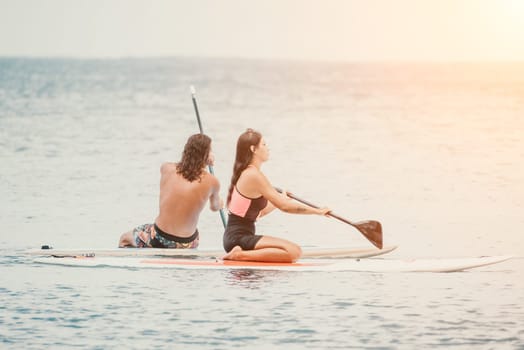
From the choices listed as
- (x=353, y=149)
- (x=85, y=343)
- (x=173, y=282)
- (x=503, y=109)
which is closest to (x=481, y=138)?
(x=353, y=149)

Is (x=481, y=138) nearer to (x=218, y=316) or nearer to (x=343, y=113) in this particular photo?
(x=343, y=113)

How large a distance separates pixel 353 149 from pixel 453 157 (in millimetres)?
2437

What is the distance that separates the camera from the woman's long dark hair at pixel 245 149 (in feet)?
35.1

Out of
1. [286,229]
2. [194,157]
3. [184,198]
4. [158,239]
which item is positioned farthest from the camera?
[286,229]

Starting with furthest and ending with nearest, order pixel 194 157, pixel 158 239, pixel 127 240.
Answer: pixel 127 240
pixel 158 239
pixel 194 157

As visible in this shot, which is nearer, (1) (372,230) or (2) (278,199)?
(2) (278,199)

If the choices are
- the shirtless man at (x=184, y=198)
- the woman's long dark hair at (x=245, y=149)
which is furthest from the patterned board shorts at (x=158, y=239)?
the woman's long dark hair at (x=245, y=149)

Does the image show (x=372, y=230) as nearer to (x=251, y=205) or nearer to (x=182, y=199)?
(x=251, y=205)

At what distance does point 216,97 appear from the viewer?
52.7 metres

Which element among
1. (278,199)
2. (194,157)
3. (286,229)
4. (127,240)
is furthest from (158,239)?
(286,229)

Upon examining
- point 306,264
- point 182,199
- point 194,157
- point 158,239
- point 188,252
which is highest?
point 194,157

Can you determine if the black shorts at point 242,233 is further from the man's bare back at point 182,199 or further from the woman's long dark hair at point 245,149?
the man's bare back at point 182,199

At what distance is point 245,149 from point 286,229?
4061 millimetres

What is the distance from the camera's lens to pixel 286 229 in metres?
14.7
